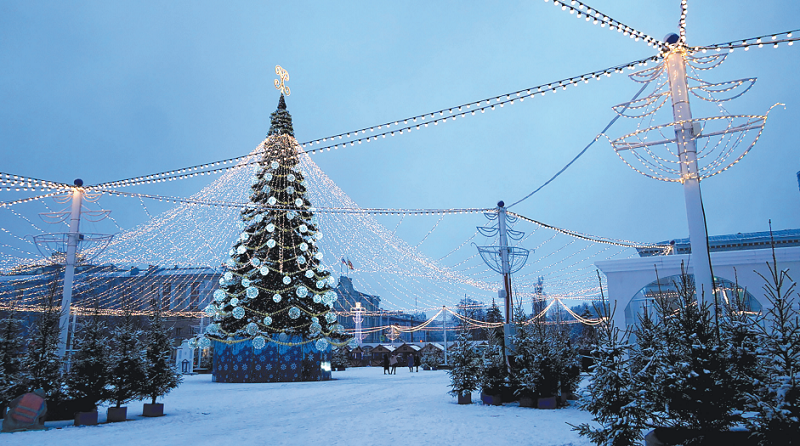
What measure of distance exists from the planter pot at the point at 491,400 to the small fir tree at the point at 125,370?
8.61 m

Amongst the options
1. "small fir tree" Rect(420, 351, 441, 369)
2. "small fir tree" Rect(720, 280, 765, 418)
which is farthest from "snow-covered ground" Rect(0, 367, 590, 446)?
"small fir tree" Rect(420, 351, 441, 369)

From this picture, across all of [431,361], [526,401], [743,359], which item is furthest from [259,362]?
[431,361]

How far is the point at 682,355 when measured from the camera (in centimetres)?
583

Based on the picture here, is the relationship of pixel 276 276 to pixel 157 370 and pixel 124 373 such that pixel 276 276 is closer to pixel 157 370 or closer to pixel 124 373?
pixel 157 370

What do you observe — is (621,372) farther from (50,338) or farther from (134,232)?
(134,232)

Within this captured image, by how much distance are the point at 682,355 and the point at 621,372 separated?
70 centimetres

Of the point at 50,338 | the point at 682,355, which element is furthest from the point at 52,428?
the point at 682,355

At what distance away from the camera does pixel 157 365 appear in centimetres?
1224

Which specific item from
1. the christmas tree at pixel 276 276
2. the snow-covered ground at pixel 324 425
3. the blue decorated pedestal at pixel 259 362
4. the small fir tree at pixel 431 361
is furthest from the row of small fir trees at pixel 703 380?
the small fir tree at pixel 431 361

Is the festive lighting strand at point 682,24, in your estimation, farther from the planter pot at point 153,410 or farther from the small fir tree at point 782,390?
the planter pot at point 153,410

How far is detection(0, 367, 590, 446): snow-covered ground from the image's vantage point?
8398 millimetres

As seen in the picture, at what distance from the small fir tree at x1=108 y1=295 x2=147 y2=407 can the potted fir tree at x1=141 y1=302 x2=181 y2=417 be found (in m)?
0.15

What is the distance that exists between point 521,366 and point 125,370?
962 centimetres

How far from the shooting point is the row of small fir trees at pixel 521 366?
12547 mm
